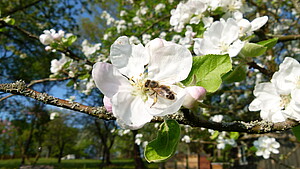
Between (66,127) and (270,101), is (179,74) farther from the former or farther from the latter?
(66,127)

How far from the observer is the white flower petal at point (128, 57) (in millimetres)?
622

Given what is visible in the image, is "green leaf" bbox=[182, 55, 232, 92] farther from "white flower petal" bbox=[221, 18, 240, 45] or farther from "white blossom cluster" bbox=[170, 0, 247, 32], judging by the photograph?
"white blossom cluster" bbox=[170, 0, 247, 32]

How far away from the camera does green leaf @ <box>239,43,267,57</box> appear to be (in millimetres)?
883

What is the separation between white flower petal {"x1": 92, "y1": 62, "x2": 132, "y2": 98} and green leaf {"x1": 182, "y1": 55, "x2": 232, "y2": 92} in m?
0.17

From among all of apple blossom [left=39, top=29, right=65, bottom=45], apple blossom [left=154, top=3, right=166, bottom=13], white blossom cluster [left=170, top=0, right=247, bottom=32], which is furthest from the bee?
apple blossom [left=154, top=3, right=166, bottom=13]

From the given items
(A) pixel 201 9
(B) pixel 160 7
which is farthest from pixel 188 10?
(B) pixel 160 7

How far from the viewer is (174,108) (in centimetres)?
50

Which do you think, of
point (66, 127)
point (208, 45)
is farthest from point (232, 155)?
point (66, 127)

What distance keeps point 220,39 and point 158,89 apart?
514 millimetres

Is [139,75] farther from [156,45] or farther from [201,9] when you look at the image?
[201,9]

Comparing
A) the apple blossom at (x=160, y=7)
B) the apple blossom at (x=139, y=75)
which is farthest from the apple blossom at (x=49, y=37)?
the apple blossom at (x=160, y=7)

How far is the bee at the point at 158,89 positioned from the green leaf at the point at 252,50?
48cm

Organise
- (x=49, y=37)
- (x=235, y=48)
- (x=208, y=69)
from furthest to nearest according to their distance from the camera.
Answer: (x=49, y=37) → (x=235, y=48) → (x=208, y=69)

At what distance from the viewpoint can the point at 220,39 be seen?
3.23ft
